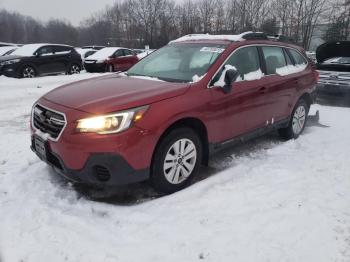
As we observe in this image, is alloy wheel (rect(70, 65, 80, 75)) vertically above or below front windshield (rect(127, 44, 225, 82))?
below

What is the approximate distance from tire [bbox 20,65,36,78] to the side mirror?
41.6 feet

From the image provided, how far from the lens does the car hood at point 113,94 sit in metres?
3.69

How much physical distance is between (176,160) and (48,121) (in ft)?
4.65

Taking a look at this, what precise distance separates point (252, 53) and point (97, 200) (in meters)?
2.93

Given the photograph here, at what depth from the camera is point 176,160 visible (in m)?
4.11

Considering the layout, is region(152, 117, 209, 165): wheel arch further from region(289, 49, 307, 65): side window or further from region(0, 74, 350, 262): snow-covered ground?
region(289, 49, 307, 65): side window

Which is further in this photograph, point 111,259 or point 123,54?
point 123,54

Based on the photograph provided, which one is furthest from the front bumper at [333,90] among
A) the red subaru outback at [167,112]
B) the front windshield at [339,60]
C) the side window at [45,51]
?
the side window at [45,51]

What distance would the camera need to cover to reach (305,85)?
647 centimetres

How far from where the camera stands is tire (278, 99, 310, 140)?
6305 millimetres

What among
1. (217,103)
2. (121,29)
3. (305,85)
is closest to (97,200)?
(217,103)

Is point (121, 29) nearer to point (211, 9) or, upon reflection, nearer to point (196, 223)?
point (211, 9)

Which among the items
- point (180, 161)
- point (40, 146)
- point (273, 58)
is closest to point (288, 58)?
point (273, 58)

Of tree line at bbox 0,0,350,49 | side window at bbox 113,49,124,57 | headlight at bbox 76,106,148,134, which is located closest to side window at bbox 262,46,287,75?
headlight at bbox 76,106,148,134
